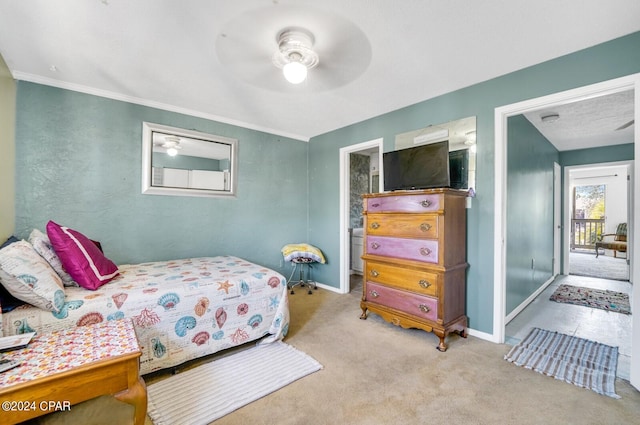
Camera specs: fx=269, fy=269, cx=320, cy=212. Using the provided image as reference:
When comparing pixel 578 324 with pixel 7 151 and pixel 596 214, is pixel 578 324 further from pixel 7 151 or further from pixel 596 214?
pixel 596 214

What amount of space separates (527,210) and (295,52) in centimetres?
347

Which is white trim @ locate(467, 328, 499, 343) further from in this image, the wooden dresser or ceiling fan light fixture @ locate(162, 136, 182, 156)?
ceiling fan light fixture @ locate(162, 136, 182, 156)

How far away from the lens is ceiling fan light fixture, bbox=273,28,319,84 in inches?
73.5

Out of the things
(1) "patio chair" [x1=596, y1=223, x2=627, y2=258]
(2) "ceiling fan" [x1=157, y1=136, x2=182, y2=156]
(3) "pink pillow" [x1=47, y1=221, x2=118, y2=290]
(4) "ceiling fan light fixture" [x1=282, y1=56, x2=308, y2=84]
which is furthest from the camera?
(1) "patio chair" [x1=596, y1=223, x2=627, y2=258]

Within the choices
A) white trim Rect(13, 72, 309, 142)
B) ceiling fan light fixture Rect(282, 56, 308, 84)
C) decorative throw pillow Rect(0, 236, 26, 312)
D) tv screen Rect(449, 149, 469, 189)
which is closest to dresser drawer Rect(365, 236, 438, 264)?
tv screen Rect(449, 149, 469, 189)

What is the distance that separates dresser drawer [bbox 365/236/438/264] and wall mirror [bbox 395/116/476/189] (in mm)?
799

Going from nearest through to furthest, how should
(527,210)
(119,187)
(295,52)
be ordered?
1. (295,52)
2. (119,187)
3. (527,210)

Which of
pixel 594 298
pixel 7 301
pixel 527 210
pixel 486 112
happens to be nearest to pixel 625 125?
pixel 527 210

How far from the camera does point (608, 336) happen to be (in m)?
2.65

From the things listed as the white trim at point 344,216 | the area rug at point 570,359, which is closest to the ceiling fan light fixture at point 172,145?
the white trim at point 344,216

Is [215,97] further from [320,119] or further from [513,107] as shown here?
[513,107]

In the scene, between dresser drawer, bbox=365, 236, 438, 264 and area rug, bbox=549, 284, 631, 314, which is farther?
area rug, bbox=549, 284, 631, 314

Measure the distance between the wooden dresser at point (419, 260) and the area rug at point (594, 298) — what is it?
7.70ft

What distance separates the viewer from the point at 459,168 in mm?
2762
